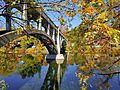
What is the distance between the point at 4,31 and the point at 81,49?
12450 mm

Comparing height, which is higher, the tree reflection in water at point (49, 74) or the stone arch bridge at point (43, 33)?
the stone arch bridge at point (43, 33)

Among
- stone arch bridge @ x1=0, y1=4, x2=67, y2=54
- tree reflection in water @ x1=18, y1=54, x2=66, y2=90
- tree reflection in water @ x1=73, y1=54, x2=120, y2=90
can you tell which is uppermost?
stone arch bridge @ x1=0, y1=4, x2=67, y2=54

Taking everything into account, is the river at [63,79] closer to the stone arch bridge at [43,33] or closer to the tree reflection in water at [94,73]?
the tree reflection in water at [94,73]

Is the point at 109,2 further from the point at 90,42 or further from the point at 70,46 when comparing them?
the point at 70,46

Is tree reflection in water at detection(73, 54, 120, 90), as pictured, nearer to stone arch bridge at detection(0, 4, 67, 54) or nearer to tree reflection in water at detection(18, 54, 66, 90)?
stone arch bridge at detection(0, 4, 67, 54)

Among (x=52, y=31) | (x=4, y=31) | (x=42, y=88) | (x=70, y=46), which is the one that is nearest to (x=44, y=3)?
(x=70, y=46)

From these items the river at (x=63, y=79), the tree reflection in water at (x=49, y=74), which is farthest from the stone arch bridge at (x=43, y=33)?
the tree reflection in water at (x=49, y=74)

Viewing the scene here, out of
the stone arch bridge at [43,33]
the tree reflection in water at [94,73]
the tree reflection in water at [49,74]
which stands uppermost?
the stone arch bridge at [43,33]

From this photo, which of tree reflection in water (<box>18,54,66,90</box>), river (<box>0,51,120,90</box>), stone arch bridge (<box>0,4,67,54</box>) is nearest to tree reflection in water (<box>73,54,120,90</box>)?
river (<box>0,51,120,90</box>)

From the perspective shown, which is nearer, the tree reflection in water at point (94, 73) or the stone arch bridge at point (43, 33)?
the tree reflection in water at point (94, 73)

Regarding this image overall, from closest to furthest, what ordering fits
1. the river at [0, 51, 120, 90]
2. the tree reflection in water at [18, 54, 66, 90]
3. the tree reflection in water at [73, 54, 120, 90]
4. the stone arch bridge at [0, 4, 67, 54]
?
1. the tree reflection in water at [73, 54, 120, 90]
2. the river at [0, 51, 120, 90]
3. the stone arch bridge at [0, 4, 67, 54]
4. the tree reflection in water at [18, 54, 66, 90]

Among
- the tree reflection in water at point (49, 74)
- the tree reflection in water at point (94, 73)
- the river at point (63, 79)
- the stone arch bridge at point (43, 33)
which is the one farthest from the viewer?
the tree reflection in water at point (49, 74)

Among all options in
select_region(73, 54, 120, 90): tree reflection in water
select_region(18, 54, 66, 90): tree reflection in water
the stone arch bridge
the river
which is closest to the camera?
select_region(73, 54, 120, 90): tree reflection in water

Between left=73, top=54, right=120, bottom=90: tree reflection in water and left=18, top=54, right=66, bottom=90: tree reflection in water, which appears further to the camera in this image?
left=18, top=54, right=66, bottom=90: tree reflection in water
